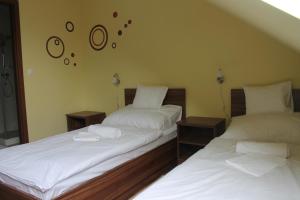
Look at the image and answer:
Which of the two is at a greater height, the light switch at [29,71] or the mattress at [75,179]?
the light switch at [29,71]

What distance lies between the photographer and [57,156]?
6.49 ft

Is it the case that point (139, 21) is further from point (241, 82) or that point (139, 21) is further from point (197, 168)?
point (197, 168)

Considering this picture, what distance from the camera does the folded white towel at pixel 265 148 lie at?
176 cm

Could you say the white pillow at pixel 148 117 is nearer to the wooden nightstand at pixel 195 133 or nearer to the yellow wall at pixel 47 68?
the wooden nightstand at pixel 195 133

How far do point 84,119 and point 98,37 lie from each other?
1.31 m

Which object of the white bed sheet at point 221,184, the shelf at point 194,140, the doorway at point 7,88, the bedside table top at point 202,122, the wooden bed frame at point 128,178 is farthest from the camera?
the doorway at point 7,88

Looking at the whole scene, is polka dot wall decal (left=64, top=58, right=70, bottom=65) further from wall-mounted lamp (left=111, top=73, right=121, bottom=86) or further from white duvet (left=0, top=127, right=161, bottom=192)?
white duvet (left=0, top=127, right=161, bottom=192)

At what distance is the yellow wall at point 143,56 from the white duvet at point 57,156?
1094mm

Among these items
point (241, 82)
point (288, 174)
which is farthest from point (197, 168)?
point (241, 82)

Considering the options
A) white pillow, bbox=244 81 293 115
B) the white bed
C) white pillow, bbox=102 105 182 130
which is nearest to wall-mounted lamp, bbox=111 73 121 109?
white pillow, bbox=102 105 182 130

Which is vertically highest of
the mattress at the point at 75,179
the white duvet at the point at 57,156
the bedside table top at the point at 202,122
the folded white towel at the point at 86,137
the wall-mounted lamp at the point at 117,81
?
the wall-mounted lamp at the point at 117,81

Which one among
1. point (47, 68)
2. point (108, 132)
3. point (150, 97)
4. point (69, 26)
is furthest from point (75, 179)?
point (69, 26)

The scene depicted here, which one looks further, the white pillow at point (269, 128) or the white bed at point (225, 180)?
the white pillow at point (269, 128)

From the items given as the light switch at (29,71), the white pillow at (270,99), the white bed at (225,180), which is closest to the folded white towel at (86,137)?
the white bed at (225,180)
